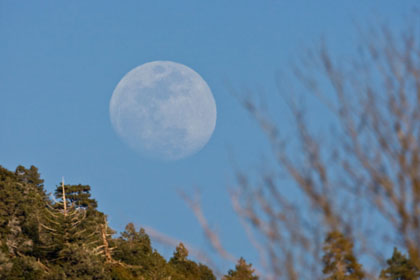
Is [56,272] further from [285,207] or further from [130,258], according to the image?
[285,207]

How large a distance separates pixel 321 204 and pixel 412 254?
116 cm

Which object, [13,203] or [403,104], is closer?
[403,104]

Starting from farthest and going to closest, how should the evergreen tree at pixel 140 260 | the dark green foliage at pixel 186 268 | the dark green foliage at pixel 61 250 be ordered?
the dark green foliage at pixel 186 268 → the evergreen tree at pixel 140 260 → the dark green foliage at pixel 61 250

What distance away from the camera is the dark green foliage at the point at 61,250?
33719mm

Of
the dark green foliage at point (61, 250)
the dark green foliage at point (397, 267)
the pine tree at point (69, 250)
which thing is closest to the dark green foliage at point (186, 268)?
the dark green foliage at point (61, 250)

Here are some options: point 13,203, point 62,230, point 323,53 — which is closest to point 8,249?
point 62,230

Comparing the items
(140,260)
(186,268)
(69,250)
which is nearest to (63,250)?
(69,250)

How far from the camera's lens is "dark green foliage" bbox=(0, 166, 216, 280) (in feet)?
111

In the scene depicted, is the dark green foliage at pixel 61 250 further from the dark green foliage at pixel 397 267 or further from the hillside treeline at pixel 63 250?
the dark green foliage at pixel 397 267

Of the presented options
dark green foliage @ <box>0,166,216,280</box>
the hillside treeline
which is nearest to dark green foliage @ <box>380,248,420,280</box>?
the hillside treeline

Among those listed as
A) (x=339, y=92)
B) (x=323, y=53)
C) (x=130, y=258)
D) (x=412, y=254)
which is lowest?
(x=412, y=254)

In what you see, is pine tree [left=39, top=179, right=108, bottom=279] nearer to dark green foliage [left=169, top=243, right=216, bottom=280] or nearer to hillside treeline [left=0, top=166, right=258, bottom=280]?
hillside treeline [left=0, top=166, right=258, bottom=280]

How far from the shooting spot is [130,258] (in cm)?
4162

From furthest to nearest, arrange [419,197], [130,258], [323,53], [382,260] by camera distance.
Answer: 1. [130,258]
2. [323,53]
3. [382,260]
4. [419,197]
